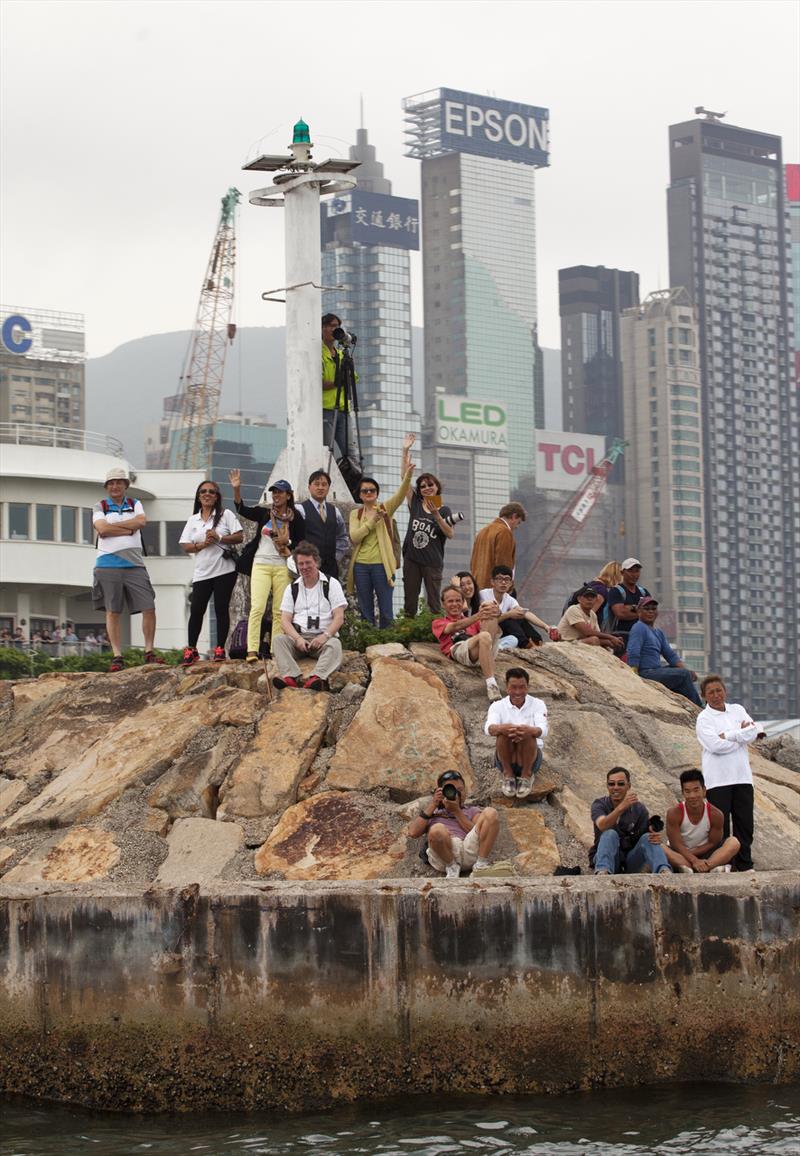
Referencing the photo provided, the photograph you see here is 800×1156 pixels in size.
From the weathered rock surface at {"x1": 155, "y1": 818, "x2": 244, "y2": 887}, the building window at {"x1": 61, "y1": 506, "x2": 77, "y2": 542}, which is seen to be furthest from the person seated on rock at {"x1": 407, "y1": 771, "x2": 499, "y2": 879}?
the building window at {"x1": 61, "y1": 506, "x2": 77, "y2": 542}

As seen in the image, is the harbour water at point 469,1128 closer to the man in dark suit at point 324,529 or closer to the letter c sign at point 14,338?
the man in dark suit at point 324,529

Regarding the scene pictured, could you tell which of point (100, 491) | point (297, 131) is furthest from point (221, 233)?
point (297, 131)

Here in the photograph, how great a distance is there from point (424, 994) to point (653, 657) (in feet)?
26.4

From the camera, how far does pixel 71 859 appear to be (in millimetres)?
14984

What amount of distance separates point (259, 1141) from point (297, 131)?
1298cm

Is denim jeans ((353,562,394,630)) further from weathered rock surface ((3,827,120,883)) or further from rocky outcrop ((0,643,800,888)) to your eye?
weathered rock surface ((3,827,120,883))

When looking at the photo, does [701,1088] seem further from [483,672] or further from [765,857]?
[483,672]

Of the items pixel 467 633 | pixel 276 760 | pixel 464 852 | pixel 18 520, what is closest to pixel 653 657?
pixel 467 633

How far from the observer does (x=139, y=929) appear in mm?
12578

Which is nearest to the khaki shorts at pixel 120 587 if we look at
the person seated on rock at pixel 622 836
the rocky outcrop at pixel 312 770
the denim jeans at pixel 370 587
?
the rocky outcrop at pixel 312 770

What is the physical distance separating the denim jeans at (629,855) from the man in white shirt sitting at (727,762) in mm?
1022

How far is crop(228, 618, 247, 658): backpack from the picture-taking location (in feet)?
61.5

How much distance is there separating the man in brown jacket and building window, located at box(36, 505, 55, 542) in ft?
111

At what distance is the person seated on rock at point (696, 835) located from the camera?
13.8 m
